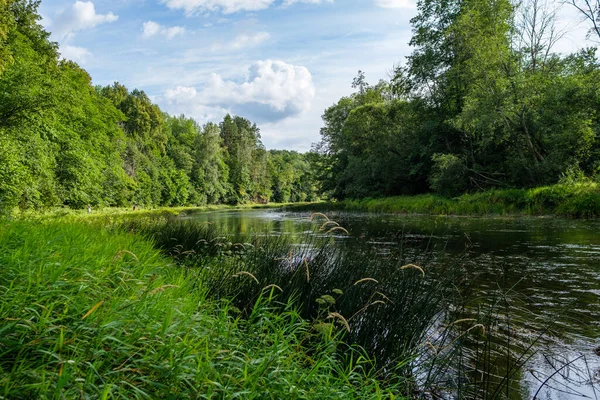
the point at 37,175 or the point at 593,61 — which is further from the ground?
the point at 593,61

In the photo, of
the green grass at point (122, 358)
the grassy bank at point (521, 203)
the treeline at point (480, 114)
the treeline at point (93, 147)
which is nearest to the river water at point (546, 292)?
the green grass at point (122, 358)

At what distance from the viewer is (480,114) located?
1958 cm

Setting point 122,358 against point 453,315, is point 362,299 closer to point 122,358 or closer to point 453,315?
point 453,315

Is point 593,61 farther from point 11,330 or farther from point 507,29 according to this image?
point 11,330

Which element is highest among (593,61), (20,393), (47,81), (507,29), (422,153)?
A: (507,29)

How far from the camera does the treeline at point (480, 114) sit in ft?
58.2

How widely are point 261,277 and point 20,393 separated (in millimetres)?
3010

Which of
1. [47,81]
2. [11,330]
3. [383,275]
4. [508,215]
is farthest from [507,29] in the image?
[11,330]

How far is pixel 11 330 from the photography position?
74.3 inches

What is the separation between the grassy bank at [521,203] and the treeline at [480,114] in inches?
40.4

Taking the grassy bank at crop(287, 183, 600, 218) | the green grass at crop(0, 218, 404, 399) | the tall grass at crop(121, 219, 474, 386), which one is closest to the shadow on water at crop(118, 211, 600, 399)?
the tall grass at crop(121, 219, 474, 386)

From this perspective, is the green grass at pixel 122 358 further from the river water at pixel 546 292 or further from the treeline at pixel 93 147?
the treeline at pixel 93 147

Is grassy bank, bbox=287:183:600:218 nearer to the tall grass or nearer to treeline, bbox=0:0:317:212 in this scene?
the tall grass

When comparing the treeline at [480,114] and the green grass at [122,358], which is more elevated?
the treeline at [480,114]
